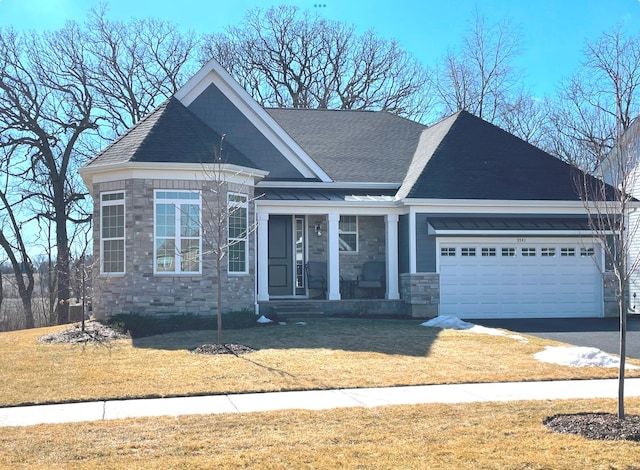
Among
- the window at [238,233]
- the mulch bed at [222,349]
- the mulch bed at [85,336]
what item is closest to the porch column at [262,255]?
the window at [238,233]

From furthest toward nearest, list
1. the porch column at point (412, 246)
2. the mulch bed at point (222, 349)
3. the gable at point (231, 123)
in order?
the gable at point (231, 123), the porch column at point (412, 246), the mulch bed at point (222, 349)

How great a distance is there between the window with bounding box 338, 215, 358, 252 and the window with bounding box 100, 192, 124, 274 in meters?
7.21

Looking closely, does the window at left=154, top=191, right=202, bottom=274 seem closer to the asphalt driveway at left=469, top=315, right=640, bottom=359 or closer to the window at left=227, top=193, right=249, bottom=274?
the window at left=227, top=193, right=249, bottom=274

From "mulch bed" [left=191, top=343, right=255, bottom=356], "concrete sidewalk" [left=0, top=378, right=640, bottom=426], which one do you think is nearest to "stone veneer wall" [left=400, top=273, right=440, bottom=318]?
"mulch bed" [left=191, top=343, right=255, bottom=356]

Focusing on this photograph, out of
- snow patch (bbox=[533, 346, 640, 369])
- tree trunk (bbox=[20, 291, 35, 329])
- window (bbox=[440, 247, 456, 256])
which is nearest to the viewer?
snow patch (bbox=[533, 346, 640, 369])

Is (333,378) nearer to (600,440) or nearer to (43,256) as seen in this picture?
(600,440)

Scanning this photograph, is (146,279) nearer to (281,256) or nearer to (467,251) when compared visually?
(281,256)

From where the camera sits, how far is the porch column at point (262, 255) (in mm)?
20031

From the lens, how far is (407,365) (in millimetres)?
11828

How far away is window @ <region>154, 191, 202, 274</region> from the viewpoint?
55.4 ft

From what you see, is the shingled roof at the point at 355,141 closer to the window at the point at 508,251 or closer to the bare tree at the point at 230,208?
the window at the point at 508,251

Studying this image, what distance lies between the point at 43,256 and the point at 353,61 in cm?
2079

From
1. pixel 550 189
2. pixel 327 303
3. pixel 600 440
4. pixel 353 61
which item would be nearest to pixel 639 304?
pixel 550 189

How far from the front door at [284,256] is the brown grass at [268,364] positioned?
5.50m
